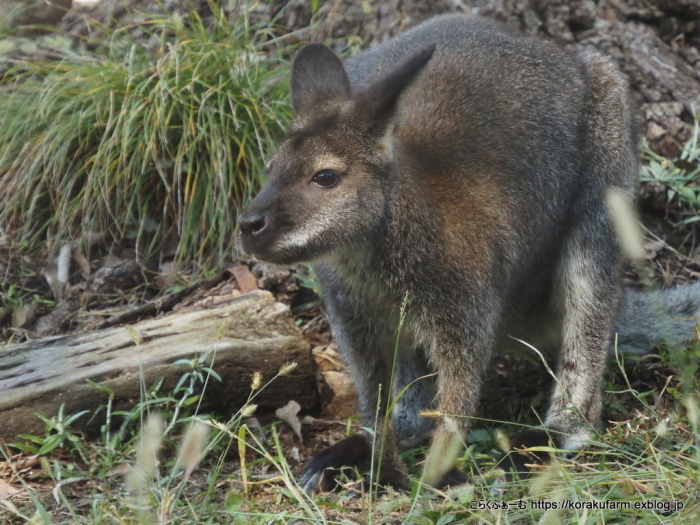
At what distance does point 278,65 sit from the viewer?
7.26m

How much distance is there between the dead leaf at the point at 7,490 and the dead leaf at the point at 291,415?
1.64 meters

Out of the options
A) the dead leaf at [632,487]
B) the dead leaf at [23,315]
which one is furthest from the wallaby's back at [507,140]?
the dead leaf at [23,315]

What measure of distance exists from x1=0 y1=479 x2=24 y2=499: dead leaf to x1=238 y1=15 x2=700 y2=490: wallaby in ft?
5.05

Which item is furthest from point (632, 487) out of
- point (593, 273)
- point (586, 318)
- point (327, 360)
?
point (327, 360)

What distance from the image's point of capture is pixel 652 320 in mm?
5578

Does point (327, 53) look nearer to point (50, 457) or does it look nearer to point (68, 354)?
point (68, 354)

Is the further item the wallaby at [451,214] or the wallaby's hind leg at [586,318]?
the wallaby's hind leg at [586,318]

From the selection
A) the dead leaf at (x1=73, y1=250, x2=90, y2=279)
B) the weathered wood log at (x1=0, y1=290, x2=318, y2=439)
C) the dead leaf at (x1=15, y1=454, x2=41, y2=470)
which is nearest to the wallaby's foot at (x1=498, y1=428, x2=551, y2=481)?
the weathered wood log at (x1=0, y1=290, x2=318, y2=439)

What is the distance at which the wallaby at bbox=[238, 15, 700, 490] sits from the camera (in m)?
4.17

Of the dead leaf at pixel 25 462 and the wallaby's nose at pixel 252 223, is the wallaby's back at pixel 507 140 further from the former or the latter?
the dead leaf at pixel 25 462

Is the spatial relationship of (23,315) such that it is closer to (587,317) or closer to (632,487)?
(587,317)

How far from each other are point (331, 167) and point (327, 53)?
0.85m

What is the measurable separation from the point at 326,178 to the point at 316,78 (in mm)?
780

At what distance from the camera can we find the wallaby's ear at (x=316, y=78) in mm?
4547
